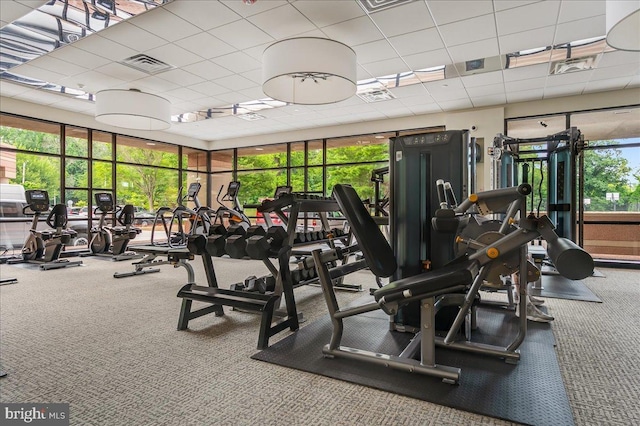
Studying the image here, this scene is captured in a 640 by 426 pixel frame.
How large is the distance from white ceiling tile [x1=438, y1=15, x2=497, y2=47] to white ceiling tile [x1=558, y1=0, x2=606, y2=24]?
66cm

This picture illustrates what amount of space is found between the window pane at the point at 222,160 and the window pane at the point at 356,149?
3.38 meters

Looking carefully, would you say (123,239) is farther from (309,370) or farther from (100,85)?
(309,370)

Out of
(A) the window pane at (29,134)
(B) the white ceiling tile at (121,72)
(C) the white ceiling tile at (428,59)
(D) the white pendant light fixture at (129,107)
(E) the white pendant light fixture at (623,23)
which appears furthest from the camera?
(A) the window pane at (29,134)

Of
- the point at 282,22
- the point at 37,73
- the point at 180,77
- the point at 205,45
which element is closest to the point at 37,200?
the point at 37,73

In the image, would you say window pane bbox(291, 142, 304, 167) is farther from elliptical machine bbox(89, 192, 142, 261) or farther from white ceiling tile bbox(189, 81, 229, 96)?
elliptical machine bbox(89, 192, 142, 261)

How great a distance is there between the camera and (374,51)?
15.5 feet

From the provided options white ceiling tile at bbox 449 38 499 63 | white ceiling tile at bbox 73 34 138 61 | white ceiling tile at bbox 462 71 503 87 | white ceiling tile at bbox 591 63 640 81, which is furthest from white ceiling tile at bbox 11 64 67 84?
white ceiling tile at bbox 591 63 640 81

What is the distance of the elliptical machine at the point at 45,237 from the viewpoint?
6074 millimetres

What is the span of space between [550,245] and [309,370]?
1464 millimetres

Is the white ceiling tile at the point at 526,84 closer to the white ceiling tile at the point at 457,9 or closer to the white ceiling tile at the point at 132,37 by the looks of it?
the white ceiling tile at the point at 457,9

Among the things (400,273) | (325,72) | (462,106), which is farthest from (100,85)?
(462,106)

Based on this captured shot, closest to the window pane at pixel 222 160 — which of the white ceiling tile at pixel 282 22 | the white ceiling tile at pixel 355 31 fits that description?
the white ceiling tile at pixel 282 22

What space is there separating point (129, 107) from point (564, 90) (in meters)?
7.23

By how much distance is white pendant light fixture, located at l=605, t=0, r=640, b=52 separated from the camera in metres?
2.40
